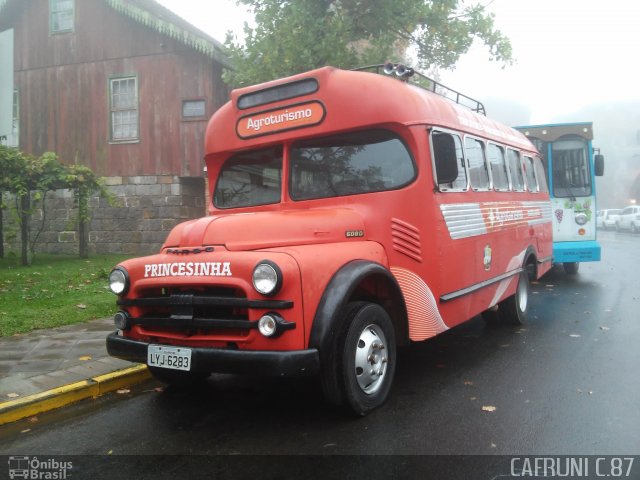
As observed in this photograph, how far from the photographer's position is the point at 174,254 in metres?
4.15

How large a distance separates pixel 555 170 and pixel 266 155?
911cm

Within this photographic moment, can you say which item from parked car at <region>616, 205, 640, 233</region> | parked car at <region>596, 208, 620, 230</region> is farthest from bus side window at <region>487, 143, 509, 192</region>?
parked car at <region>596, 208, 620, 230</region>

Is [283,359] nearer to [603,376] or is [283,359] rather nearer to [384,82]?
[384,82]

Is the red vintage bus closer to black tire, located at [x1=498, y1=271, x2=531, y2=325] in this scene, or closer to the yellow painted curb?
the yellow painted curb

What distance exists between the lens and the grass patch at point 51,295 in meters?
7.12

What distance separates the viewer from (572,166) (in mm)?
12094

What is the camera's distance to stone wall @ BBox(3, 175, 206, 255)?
15836 mm

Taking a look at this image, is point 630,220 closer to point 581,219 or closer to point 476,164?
point 581,219

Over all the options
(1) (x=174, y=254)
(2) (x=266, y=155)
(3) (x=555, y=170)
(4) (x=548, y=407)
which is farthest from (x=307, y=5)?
(4) (x=548, y=407)

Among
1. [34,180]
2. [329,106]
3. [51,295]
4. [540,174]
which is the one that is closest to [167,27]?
[34,180]

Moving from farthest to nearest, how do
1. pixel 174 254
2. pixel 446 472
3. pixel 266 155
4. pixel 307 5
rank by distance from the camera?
pixel 307 5, pixel 266 155, pixel 174 254, pixel 446 472

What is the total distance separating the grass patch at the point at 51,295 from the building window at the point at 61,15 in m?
7.94

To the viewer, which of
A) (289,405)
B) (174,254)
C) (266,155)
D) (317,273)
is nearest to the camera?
(317,273)

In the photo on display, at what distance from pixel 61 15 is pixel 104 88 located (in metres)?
2.80
